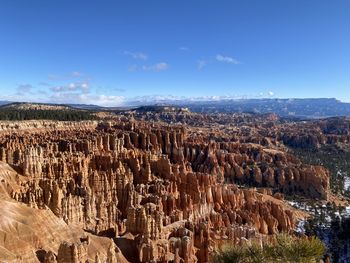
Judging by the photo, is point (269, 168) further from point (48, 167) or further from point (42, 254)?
point (42, 254)

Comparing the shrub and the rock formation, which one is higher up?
the shrub

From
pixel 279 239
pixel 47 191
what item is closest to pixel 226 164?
pixel 47 191

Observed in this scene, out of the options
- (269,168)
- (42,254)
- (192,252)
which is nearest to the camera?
(42,254)

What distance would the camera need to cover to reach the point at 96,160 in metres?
71.6

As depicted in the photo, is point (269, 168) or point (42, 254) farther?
point (269, 168)

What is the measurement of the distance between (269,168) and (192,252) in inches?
2535

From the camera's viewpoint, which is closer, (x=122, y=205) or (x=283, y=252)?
(x=283, y=252)

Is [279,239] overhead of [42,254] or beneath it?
overhead

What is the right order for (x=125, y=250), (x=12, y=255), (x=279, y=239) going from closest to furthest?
(x=279, y=239), (x=12, y=255), (x=125, y=250)

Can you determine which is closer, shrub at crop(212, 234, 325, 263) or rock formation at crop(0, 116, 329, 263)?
shrub at crop(212, 234, 325, 263)

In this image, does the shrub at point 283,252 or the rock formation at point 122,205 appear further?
the rock formation at point 122,205

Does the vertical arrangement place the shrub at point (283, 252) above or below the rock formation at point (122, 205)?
above

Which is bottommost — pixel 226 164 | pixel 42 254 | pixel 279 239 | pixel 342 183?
pixel 342 183

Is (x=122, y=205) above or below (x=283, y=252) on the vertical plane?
below
